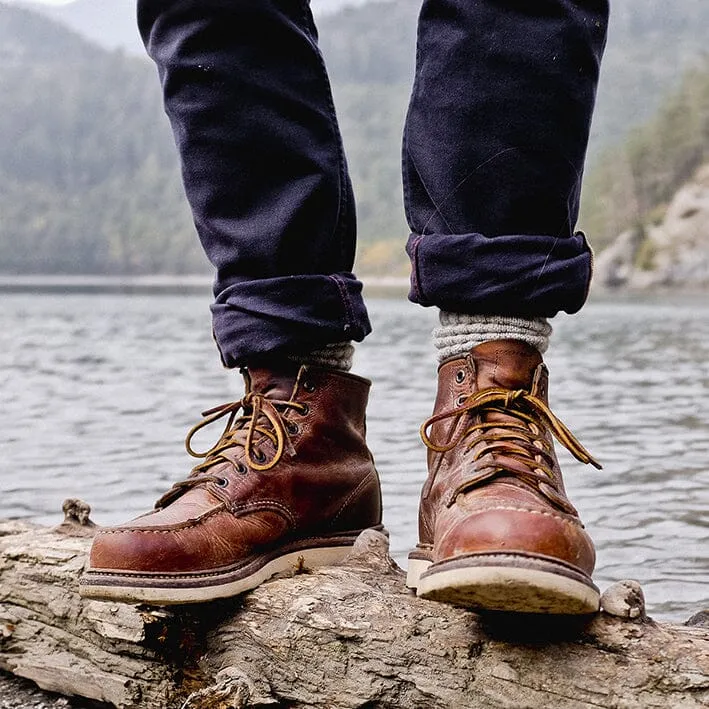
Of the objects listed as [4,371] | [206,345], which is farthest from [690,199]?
[4,371]

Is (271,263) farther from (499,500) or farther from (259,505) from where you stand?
(499,500)

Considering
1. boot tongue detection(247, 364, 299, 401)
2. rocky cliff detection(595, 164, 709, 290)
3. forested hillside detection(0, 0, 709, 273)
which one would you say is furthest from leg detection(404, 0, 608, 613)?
forested hillside detection(0, 0, 709, 273)

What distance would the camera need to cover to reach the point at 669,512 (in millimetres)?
2318

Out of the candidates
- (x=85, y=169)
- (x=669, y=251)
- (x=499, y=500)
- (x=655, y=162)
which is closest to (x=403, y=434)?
(x=499, y=500)

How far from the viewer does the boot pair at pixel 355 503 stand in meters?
0.90

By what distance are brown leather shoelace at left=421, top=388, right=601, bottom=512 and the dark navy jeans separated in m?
0.11

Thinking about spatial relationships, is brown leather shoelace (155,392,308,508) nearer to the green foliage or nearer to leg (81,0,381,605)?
leg (81,0,381,605)

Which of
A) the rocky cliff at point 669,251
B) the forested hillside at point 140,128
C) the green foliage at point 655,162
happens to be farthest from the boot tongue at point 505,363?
the forested hillside at point 140,128

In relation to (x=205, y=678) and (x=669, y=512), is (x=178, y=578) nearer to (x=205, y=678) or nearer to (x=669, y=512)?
(x=205, y=678)

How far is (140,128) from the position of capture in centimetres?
9881

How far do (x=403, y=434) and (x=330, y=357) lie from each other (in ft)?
7.63

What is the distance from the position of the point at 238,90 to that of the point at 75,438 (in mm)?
2736

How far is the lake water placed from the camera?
2.14 meters

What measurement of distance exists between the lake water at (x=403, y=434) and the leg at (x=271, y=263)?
0.78 metres
